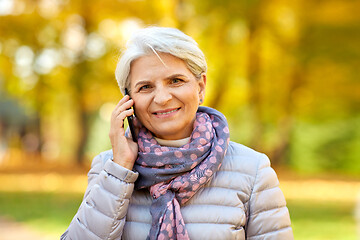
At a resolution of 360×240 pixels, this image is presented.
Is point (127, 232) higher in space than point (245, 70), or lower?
lower

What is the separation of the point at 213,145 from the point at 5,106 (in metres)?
36.6

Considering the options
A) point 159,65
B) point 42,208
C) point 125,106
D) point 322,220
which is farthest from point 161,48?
point 42,208

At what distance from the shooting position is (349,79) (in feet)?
45.8

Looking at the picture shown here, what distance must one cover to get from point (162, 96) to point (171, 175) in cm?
39

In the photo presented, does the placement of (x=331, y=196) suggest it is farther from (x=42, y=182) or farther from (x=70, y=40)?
(x=70, y=40)

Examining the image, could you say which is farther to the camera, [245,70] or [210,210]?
[245,70]

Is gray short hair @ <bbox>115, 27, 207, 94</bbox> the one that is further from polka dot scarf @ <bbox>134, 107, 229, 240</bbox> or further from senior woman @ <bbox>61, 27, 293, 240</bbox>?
polka dot scarf @ <bbox>134, 107, 229, 240</bbox>

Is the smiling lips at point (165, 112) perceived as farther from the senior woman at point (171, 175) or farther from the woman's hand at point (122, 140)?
the woman's hand at point (122, 140)

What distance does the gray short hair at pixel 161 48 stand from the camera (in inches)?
92.2

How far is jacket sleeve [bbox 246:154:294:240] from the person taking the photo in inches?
92.3

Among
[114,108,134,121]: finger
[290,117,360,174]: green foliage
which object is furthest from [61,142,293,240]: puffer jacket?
[290,117,360,174]: green foliage

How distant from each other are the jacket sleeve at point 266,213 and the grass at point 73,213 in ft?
16.2

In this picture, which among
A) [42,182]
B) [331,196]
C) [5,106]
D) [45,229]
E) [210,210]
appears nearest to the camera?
[210,210]

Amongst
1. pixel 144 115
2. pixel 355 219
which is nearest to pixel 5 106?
pixel 355 219
